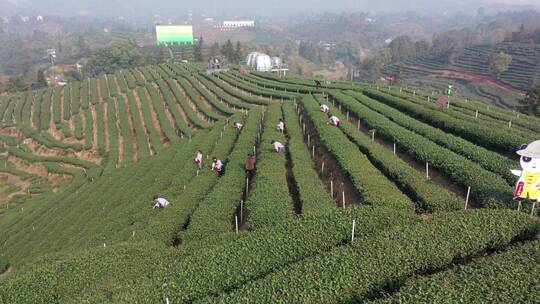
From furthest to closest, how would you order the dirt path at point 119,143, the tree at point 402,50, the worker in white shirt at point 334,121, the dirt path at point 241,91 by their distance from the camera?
the tree at point 402,50, the dirt path at point 241,91, the dirt path at point 119,143, the worker in white shirt at point 334,121

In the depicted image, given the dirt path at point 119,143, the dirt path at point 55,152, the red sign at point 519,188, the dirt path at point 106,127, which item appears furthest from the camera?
the dirt path at point 106,127

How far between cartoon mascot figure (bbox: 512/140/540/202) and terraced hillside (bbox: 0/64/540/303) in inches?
30.5

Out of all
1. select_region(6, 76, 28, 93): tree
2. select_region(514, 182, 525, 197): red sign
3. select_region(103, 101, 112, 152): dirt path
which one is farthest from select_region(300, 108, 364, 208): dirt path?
select_region(6, 76, 28, 93): tree

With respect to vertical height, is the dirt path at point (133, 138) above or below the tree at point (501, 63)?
below

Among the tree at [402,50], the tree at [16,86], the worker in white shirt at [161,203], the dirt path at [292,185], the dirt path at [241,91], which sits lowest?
the tree at [16,86]

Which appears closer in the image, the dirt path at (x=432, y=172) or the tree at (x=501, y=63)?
the dirt path at (x=432, y=172)

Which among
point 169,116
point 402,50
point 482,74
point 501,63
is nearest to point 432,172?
point 169,116

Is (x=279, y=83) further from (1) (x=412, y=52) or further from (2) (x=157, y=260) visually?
(1) (x=412, y=52)

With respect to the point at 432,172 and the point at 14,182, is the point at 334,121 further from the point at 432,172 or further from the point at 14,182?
the point at 14,182

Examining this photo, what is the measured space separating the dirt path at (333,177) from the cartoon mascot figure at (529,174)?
592 cm

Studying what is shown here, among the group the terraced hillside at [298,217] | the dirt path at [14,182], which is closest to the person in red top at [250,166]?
the terraced hillside at [298,217]

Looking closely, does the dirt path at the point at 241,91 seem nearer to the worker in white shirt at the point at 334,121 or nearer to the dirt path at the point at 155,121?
the dirt path at the point at 155,121

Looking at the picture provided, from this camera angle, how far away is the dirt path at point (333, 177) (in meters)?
18.0

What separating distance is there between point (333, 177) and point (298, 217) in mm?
6511
